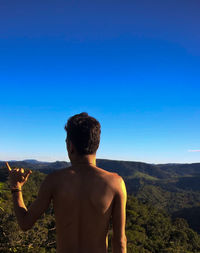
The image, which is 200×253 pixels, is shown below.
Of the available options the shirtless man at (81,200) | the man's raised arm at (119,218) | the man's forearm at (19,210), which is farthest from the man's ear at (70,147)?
the man's forearm at (19,210)

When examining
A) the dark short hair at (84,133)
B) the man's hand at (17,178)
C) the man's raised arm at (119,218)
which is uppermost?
the dark short hair at (84,133)

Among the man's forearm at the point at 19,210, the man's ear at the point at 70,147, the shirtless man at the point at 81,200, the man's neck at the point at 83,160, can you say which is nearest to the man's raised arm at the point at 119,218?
the shirtless man at the point at 81,200

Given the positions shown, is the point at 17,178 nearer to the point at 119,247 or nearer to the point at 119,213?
the point at 119,213

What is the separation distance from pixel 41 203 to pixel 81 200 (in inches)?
13.0

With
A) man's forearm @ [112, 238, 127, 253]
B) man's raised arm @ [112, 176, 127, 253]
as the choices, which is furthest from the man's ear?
man's forearm @ [112, 238, 127, 253]

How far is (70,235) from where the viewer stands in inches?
77.0

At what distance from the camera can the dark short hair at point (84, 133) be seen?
1.94m

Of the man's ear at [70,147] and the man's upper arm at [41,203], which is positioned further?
the man's ear at [70,147]

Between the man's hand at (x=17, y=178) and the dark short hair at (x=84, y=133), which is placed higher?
the dark short hair at (x=84, y=133)

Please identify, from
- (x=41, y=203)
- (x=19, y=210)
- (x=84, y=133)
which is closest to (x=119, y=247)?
(x=41, y=203)

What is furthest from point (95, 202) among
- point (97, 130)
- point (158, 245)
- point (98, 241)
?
point (158, 245)

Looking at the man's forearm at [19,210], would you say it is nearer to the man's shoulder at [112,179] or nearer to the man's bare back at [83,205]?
the man's bare back at [83,205]

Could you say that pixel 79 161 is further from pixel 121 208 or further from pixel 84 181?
pixel 121 208

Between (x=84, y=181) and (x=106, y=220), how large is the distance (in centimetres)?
39
